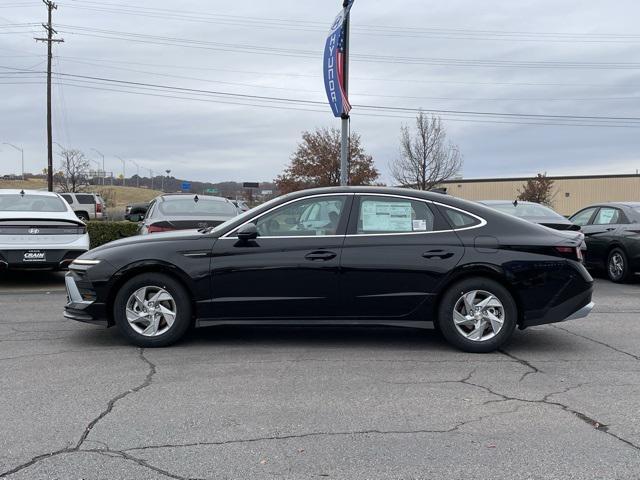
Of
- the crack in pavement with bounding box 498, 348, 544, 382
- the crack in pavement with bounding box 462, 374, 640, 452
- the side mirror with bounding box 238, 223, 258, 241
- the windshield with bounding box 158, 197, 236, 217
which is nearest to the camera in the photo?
the crack in pavement with bounding box 462, 374, 640, 452

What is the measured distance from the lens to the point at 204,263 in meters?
5.97

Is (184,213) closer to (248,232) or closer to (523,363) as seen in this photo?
(248,232)

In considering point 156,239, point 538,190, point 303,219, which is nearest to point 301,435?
point 303,219

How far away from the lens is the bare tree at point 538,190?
5091cm

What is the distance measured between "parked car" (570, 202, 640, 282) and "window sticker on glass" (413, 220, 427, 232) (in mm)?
6719

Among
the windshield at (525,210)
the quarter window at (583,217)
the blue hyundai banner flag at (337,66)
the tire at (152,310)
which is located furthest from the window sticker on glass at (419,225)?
the blue hyundai banner flag at (337,66)

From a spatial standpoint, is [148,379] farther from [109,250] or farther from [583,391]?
[583,391]

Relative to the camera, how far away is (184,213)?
10.4 meters

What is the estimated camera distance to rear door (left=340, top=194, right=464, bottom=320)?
5941 millimetres

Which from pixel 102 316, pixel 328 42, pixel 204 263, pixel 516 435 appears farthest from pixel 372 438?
pixel 328 42

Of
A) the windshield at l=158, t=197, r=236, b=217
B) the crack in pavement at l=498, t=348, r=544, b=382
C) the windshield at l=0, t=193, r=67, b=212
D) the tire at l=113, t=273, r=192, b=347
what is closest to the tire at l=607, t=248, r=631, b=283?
the crack in pavement at l=498, t=348, r=544, b=382

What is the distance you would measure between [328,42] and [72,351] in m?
11.0

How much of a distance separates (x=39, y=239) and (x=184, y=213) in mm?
2256

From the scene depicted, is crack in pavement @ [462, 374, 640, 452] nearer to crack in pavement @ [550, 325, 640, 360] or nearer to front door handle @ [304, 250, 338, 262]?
crack in pavement @ [550, 325, 640, 360]
